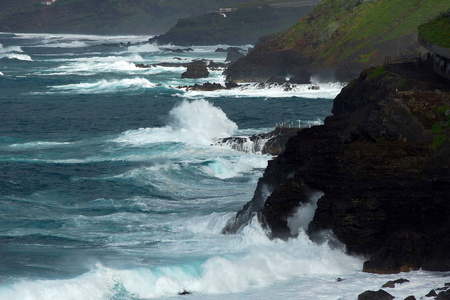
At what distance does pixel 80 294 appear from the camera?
65.1 feet

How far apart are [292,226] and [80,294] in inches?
261

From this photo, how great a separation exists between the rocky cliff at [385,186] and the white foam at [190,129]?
18.0 metres

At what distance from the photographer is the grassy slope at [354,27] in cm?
6531

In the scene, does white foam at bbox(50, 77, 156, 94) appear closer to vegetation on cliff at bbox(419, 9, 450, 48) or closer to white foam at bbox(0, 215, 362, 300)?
vegetation on cliff at bbox(419, 9, 450, 48)

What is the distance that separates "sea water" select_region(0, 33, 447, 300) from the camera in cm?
2080

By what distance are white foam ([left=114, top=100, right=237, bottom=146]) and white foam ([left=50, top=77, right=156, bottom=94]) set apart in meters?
20.5

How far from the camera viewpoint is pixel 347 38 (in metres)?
69.1

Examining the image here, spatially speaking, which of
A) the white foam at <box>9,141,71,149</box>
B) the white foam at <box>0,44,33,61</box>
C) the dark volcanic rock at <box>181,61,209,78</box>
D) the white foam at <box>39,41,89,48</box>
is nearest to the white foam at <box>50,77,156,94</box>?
the dark volcanic rock at <box>181,61,209,78</box>

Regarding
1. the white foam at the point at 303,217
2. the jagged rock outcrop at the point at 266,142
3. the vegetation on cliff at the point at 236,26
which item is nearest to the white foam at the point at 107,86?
the jagged rock outcrop at the point at 266,142

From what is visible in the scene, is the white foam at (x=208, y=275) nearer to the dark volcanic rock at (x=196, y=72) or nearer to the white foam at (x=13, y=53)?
the dark volcanic rock at (x=196, y=72)

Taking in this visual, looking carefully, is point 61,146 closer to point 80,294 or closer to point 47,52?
point 80,294

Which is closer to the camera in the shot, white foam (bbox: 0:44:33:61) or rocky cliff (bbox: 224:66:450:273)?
rocky cliff (bbox: 224:66:450:273)

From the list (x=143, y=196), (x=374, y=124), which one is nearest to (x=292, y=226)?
(x=374, y=124)

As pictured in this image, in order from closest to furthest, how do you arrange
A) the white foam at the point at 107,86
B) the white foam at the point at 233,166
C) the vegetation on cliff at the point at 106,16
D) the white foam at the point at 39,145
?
the white foam at the point at 233,166 < the white foam at the point at 39,145 < the white foam at the point at 107,86 < the vegetation on cliff at the point at 106,16
